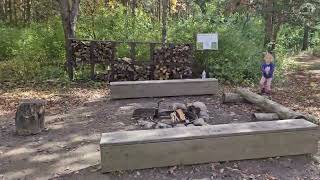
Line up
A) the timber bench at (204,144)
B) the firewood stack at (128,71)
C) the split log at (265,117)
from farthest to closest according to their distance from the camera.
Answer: the firewood stack at (128,71), the split log at (265,117), the timber bench at (204,144)

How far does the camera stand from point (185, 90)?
357 inches

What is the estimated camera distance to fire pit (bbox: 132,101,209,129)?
20.9 ft

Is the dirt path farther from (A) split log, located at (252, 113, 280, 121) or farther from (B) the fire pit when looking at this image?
(A) split log, located at (252, 113, 280, 121)

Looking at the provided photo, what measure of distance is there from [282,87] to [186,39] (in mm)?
3185

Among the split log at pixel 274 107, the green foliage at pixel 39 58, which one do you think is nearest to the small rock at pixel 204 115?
the split log at pixel 274 107

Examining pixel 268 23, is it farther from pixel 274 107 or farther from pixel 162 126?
pixel 162 126

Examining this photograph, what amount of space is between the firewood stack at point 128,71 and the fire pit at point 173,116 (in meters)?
3.66

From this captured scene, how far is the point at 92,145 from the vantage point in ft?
18.9

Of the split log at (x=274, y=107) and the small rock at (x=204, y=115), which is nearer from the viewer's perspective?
the split log at (x=274, y=107)

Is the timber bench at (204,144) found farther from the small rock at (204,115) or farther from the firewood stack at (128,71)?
the firewood stack at (128,71)

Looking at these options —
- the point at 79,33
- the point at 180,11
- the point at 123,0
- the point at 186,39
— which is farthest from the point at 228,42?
the point at 180,11

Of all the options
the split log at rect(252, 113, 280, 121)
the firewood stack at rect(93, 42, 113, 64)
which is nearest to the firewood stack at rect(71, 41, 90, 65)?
the firewood stack at rect(93, 42, 113, 64)

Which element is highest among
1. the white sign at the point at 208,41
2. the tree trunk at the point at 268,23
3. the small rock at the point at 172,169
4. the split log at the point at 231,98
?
the tree trunk at the point at 268,23

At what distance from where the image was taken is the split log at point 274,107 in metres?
6.12
